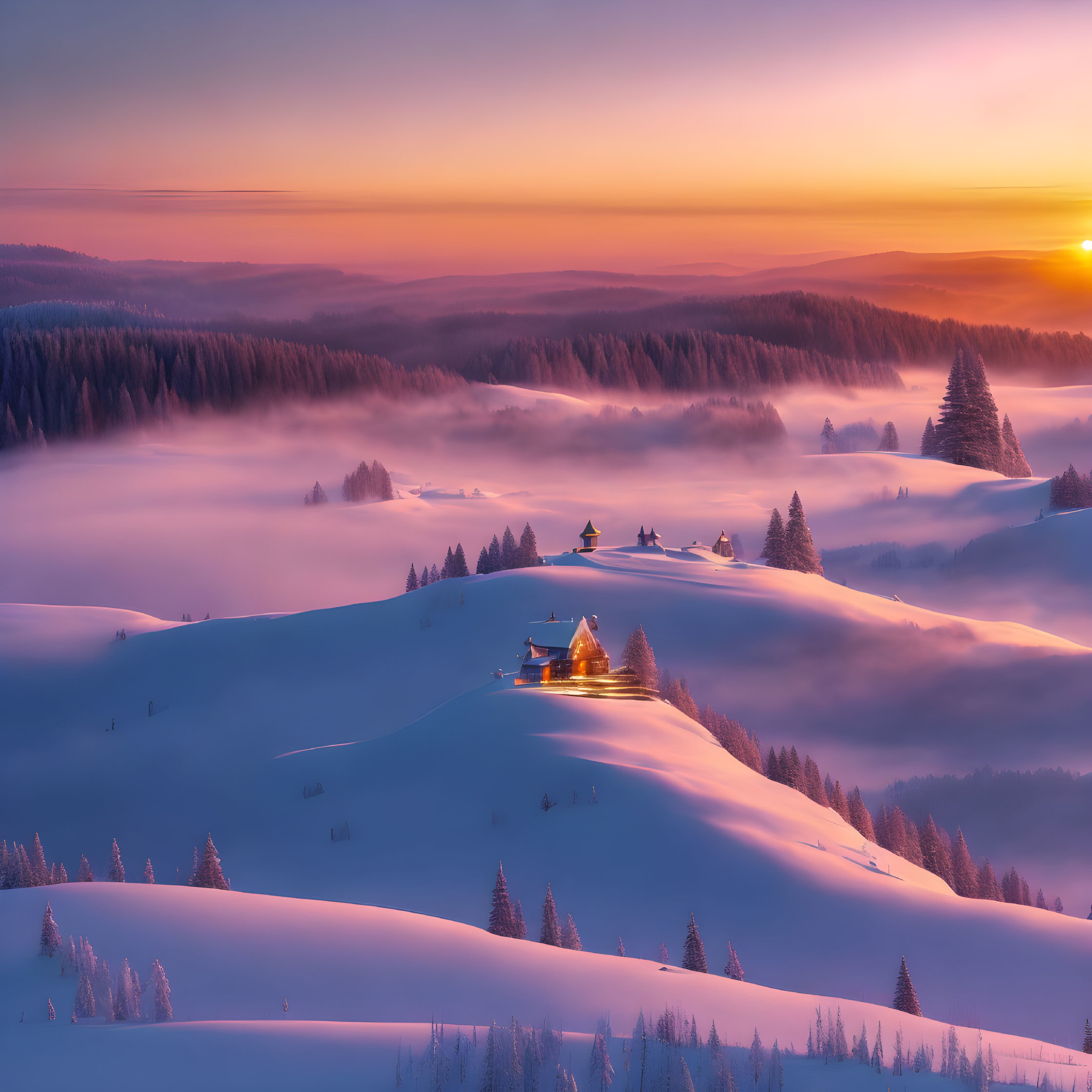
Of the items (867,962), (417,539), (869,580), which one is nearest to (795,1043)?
(867,962)

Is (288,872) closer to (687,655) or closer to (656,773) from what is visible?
(656,773)

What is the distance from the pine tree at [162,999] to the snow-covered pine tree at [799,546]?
94.9 m

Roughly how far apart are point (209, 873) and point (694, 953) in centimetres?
1845

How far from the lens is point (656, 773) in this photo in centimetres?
5525

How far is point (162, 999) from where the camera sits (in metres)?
26.5

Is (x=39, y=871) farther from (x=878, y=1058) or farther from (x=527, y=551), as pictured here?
(x=527, y=551)

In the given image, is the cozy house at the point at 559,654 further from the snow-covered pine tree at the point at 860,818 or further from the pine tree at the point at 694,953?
the pine tree at the point at 694,953

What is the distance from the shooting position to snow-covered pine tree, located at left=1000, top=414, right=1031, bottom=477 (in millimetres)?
175000

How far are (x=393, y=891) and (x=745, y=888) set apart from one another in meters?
13.6

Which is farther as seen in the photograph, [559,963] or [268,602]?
[268,602]

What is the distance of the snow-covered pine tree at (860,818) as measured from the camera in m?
66.2

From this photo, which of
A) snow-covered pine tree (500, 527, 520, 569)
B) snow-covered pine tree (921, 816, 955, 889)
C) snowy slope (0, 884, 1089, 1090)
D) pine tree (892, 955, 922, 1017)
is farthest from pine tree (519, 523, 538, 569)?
snowy slope (0, 884, 1089, 1090)

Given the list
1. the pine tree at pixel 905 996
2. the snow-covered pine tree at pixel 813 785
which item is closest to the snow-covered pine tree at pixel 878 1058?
the pine tree at pixel 905 996

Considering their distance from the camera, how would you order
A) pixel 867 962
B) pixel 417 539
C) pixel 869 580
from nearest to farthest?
pixel 867 962
pixel 869 580
pixel 417 539
